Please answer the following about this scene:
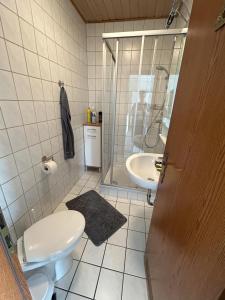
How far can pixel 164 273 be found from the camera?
28.9 inches

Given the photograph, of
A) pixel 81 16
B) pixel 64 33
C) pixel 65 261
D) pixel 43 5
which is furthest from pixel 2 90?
pixel 81 16

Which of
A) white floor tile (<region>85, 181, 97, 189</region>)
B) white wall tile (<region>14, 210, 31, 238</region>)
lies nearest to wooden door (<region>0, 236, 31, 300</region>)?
white wall tile (<region>14, 210, 31, 238</region>)

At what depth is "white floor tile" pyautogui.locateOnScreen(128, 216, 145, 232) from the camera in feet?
5.11

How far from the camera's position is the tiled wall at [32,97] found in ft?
3.33

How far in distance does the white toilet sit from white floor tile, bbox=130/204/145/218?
84 cm

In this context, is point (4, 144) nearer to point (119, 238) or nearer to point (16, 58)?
point (16, 58)

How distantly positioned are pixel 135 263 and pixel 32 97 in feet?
5.86

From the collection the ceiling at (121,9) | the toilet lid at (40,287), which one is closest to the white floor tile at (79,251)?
the toilet lid at (40,287)

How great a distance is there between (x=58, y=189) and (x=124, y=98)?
1.77 m

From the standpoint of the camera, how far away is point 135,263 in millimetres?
1218

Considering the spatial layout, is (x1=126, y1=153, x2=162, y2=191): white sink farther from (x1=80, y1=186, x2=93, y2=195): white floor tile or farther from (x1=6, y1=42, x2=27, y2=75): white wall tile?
(x1=6, y1=42, x2=27, y2=75): white wall tile

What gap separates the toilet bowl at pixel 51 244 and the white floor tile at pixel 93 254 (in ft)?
0.48

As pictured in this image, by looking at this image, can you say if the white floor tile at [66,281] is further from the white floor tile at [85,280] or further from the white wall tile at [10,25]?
the white wall tile at [10,25]

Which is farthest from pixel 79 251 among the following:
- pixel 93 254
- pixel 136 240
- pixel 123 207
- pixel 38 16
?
pixel 38 16
